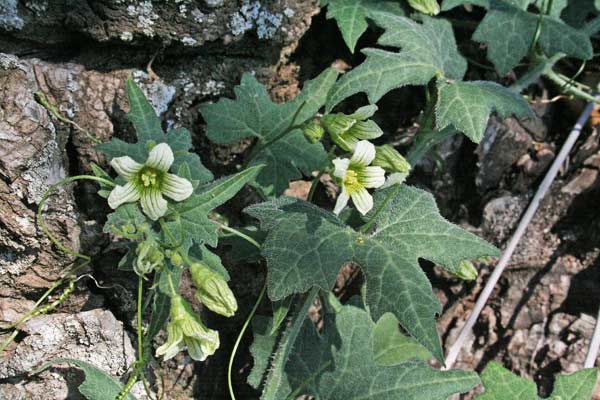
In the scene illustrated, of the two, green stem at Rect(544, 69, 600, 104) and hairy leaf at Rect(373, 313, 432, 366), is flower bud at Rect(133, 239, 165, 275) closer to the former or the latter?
hairy leaf at Rect(373, 313, 432, 366)

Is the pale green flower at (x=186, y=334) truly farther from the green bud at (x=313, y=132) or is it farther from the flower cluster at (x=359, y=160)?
the green bud at (x=313, y=132)

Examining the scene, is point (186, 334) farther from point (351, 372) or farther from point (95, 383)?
point (351, 372)

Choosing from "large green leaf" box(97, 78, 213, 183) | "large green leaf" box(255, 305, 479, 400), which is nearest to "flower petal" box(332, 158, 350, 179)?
"large green leaf" box(97, 78, 213, 183)

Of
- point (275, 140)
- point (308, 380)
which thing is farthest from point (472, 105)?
point (308, 380)

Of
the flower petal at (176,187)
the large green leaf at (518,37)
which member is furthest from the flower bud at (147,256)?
the large green leaf at (518,37)

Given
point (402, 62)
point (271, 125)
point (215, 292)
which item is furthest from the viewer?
point (271, 125)

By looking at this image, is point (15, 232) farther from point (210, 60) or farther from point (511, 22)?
point (511, 22)
